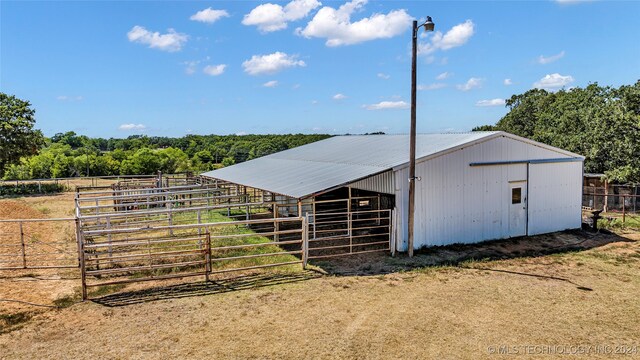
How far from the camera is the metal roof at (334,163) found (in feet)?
41.1

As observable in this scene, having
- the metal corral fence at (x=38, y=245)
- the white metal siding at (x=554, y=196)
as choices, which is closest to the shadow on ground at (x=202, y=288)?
the metal corral fence at (x=38, y=245)

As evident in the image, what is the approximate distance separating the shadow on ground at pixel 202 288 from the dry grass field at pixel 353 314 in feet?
0.07

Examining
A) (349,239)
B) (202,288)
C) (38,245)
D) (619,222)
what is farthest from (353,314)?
(619,222)

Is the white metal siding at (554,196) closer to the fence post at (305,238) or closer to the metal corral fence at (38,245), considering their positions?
the fence post at (305,238)

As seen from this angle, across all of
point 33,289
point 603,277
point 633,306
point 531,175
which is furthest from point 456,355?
point 531,175

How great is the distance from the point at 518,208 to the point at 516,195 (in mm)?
414

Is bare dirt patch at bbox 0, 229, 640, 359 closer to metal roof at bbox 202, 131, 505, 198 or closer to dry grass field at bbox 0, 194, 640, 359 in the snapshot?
dry grass field at bbox 0, 194, 640, 359

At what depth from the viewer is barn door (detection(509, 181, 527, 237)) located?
538 inches

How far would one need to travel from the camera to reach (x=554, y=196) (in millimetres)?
14484

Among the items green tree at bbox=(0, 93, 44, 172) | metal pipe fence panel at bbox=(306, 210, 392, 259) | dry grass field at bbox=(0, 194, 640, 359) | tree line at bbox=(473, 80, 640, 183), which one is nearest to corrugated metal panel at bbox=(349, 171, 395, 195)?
metal pipe fence panel at bbox=(306, 210, 392, 259)

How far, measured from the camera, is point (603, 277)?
9.74 meters

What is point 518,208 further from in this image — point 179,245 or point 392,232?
point 179,245

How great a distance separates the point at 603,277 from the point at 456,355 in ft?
18.7

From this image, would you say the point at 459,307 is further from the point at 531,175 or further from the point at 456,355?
the point at 531,175
